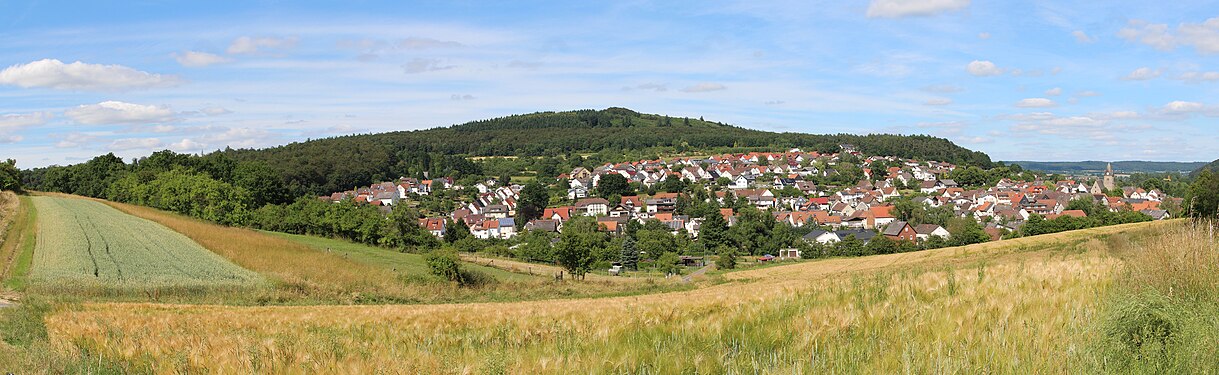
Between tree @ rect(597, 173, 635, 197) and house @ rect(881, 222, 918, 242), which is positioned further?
tree @ rect(597, 173, 635, 197)

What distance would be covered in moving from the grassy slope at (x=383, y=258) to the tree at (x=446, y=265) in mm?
4076

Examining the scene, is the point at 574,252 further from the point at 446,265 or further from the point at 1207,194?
the point at 1207,194

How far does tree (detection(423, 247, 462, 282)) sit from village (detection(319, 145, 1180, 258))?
4417 centimetres

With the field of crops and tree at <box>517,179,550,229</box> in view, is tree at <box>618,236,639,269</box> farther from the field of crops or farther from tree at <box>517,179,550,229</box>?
tree at <box>517,179,550,229</box>

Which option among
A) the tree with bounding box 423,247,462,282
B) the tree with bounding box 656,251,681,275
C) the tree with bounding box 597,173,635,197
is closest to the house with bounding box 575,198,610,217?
the tree with bounding box 597,173,635,197

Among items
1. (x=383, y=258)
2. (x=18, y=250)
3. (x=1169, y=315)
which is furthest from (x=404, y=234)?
(x=1169, y=315)

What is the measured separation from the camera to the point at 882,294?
26.1ft

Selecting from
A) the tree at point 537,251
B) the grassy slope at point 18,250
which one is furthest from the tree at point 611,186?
the grassy slope at point 18,250

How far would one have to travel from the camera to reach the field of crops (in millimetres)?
27516

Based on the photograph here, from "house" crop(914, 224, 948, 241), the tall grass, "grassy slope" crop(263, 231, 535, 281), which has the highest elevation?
the tall grass

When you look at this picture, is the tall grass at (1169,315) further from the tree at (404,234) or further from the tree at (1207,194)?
the tree at (404,234)

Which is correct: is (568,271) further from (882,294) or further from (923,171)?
(923,171)

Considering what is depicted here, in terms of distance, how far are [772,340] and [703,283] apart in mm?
32627

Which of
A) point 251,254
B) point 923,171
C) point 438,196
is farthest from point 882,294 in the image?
point 923,171
